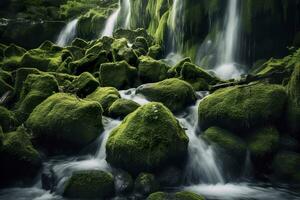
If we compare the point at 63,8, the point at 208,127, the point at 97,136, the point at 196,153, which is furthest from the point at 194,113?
the point at 63,8

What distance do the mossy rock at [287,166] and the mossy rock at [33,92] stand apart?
7198 millimetres

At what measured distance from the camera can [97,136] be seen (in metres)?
10.8

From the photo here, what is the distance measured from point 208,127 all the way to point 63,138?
393cm

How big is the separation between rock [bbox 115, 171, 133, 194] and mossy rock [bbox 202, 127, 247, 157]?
2657mm

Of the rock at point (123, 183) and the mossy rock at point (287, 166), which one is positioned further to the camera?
the mossy rock at point (287, 166)

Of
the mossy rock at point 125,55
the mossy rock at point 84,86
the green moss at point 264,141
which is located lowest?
the green moss at point 264,141

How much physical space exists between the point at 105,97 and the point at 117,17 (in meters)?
20.3

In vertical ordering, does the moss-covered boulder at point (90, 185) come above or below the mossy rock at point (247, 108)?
below

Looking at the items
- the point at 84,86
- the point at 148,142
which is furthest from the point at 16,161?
the point at 84,86

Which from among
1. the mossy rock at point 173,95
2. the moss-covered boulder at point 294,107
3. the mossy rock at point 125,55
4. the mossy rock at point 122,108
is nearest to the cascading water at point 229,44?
the mossy rock at point 125,55

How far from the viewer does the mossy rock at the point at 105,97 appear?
499 inches

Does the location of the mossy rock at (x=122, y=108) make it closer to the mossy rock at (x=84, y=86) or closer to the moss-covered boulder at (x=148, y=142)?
the mossy rock at (x=84, y=86)

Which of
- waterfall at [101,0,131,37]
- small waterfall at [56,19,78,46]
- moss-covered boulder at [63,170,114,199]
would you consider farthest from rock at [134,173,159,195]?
small waterfall at [56,19,78,46]

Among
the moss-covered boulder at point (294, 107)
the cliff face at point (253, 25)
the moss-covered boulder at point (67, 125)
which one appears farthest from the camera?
the cliff face at point (253, 25)
